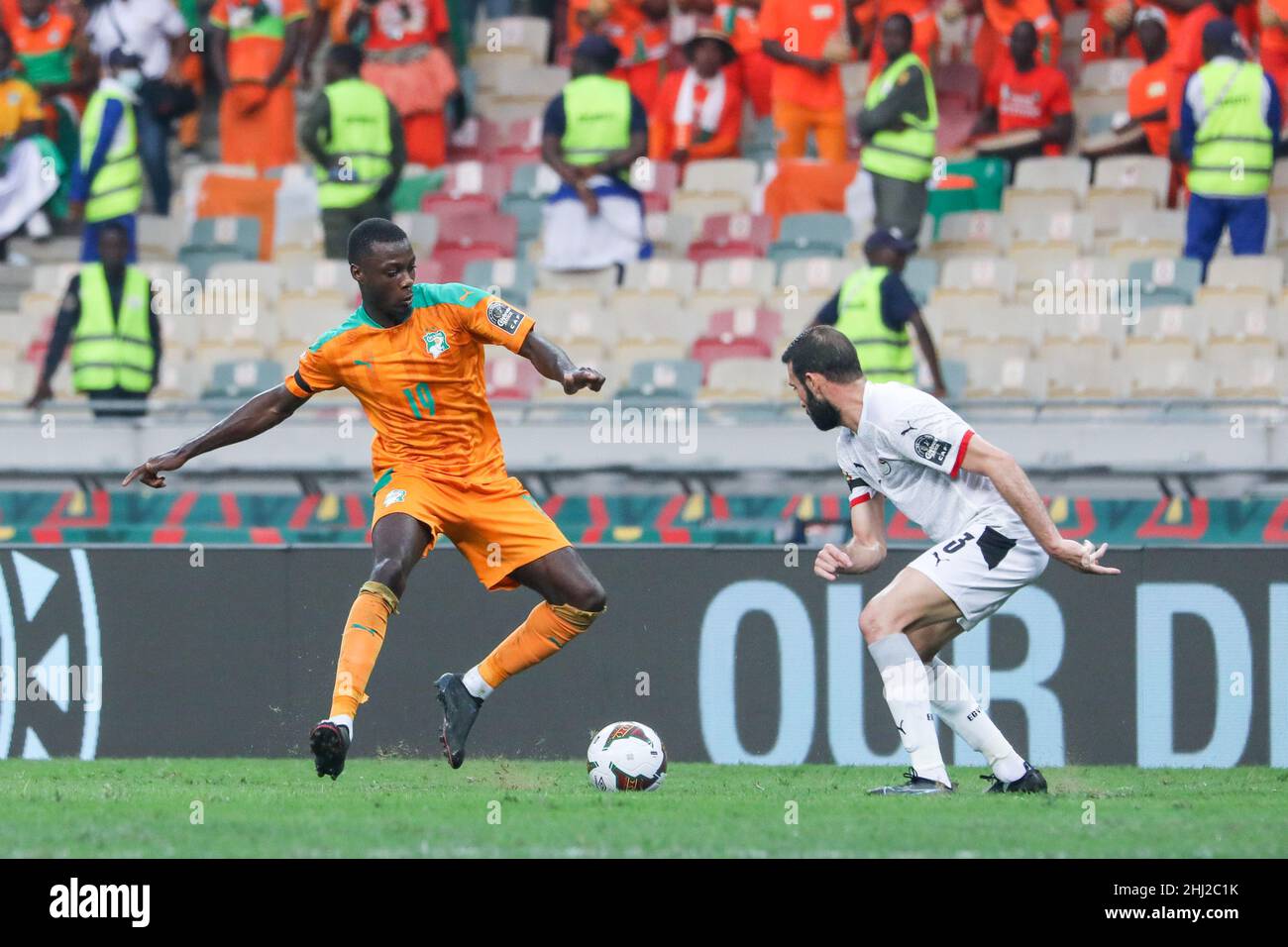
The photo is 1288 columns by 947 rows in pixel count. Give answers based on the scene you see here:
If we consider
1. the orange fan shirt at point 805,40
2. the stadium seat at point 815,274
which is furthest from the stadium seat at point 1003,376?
the orange fan shirt at point 805,40

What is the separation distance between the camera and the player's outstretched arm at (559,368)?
7.01 meters

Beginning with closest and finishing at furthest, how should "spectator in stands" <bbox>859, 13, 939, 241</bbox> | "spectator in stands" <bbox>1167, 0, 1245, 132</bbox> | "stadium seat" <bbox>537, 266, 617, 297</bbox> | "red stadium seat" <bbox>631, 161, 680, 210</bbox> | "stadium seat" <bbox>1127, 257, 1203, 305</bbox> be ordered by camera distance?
"stadium seat" <bbox>1127, 257, 1203, 305</bbox> → "spectator in stands" <bbox>859, 13, 939, 241</bbox> → "stadium seat" <bbox>537, 266, 617, 297</bbox> → "spectator in stands" <bbox>1167, 0, 1245, 132</bbox> → "red stadium seat" <bbox>631, 161, 680, 210</bbox>

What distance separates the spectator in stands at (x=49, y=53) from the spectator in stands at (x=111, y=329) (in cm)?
279

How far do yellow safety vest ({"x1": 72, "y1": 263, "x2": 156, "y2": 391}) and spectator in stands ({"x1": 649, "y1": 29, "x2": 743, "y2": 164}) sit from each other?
4.17 metres

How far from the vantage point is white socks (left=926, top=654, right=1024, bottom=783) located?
7.39 meters

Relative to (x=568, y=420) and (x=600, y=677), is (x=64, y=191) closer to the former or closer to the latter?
(x=568, y=420)

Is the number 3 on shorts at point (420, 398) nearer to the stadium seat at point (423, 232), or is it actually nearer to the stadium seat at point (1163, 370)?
the stadium seat at point (1163, 370)

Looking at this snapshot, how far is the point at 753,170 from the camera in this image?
15023mm

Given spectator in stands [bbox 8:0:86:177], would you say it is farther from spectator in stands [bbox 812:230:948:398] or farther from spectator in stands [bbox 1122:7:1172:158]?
spectator in stands [bbox 1122:7:1172:158]

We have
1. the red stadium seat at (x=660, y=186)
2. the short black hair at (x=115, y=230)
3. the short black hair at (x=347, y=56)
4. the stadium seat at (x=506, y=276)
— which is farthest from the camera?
the red stadium seat at (x=660, y=186)

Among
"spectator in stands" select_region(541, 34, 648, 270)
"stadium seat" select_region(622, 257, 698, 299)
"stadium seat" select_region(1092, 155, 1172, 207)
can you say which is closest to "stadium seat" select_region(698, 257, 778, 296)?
"stadium seat" select_region(622, 257, 698, 299)

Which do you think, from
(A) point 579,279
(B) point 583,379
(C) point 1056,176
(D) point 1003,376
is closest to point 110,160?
(A) point 579,279
